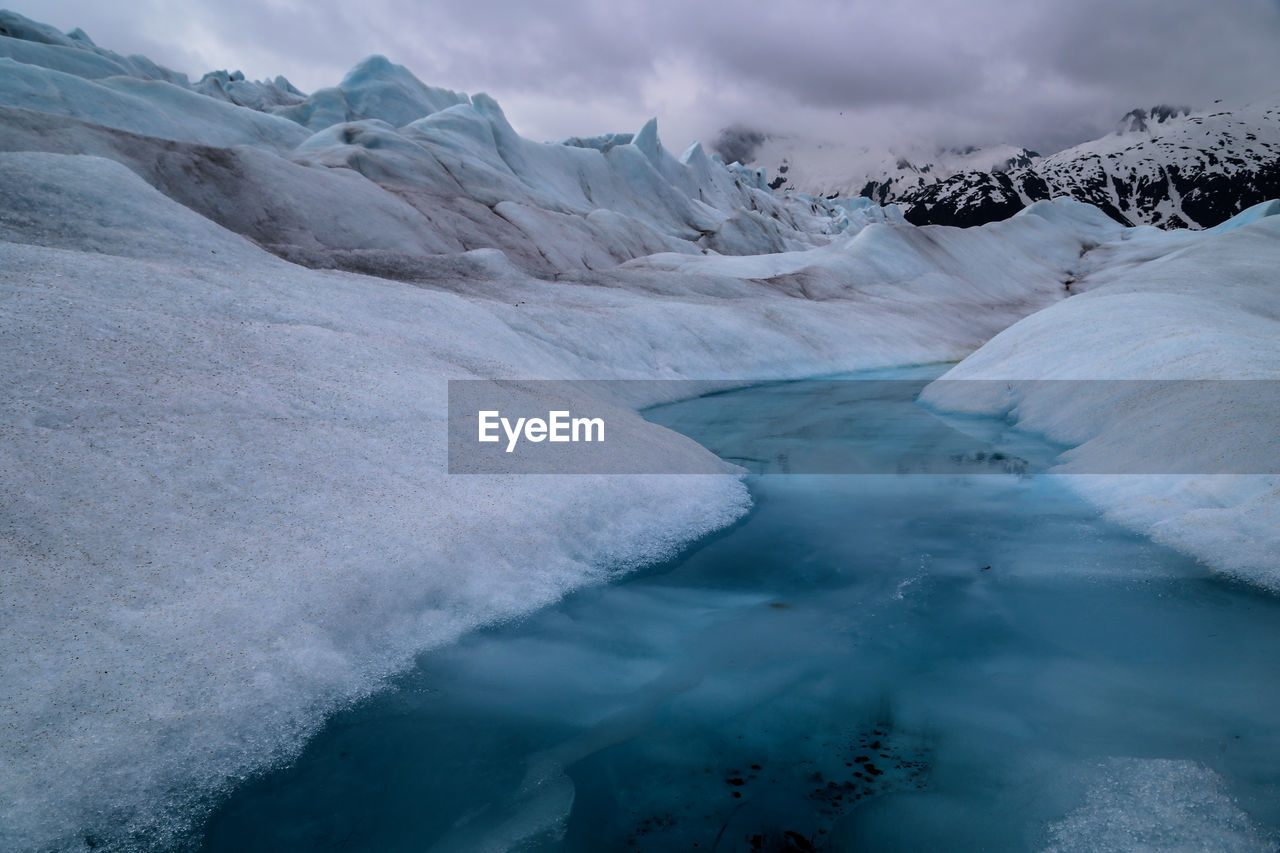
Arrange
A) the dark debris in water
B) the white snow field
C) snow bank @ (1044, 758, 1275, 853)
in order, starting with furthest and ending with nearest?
the white snow field < the dark debris in water < snow bank @ (1044, 758, 1275, 853)

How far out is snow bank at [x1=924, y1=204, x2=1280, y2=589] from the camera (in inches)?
207

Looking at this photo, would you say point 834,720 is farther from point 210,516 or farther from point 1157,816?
point 210,516

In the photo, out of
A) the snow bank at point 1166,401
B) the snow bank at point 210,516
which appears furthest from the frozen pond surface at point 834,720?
the snow bank at point 1166,401

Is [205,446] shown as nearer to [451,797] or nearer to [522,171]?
[451,797]

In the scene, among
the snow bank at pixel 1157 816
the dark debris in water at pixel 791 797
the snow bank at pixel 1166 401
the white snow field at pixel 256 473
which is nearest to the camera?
the snow bank at pixel 1157 816

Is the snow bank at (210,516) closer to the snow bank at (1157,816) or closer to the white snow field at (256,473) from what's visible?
the white snow field at (256,473)

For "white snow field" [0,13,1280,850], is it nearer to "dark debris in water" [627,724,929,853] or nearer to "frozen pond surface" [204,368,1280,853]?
"frozen pond surface" [204,368,1280,853]

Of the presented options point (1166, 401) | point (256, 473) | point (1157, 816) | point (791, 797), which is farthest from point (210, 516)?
point (1166, 401)

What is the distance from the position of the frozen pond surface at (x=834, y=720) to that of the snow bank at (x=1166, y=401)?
467mm

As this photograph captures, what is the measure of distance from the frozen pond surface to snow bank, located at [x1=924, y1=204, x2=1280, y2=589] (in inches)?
18.4

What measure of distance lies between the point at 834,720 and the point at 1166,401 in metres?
6.37

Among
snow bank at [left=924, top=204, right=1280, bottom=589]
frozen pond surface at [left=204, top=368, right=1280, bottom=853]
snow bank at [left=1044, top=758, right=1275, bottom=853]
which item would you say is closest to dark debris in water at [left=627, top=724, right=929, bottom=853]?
frozen pond surface at [left=204, top=368, right=1280, bottom=853]

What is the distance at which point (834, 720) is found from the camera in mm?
3578

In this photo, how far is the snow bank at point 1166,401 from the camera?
525 centimetres
